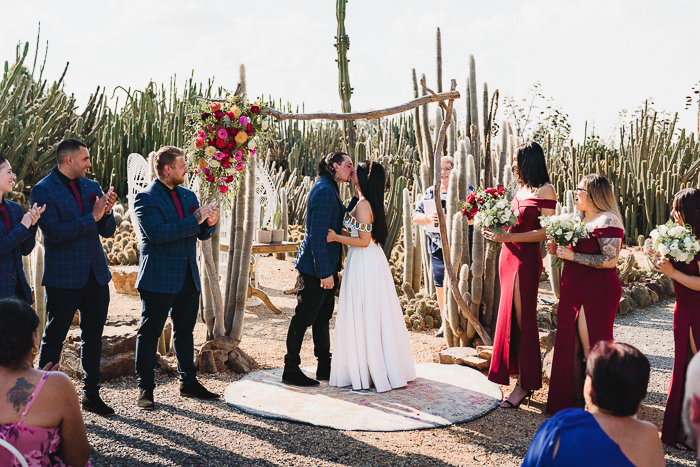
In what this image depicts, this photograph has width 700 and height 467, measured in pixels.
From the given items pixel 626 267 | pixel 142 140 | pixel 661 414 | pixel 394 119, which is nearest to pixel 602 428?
pixel 661 414

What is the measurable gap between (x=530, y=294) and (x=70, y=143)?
3231 mm

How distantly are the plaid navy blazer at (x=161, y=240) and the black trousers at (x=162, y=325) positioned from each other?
0.09 metres

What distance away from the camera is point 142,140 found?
1470cm

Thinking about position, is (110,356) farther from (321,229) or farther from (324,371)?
(321,229)

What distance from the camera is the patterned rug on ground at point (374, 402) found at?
3.84 m

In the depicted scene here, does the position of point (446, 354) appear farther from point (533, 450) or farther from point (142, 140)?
point (142, 140)

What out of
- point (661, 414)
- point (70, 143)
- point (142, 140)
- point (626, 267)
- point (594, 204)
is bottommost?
point (661, 414)

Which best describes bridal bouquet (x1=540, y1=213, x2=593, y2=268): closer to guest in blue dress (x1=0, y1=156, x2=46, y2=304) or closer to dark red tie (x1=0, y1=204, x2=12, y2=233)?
guest in blue dress (x1=0, y1=156, x2=46, y2=304)

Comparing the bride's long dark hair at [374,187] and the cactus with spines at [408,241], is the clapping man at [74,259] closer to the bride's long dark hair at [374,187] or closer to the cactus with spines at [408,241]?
the bride's long dark hair at [374,187]

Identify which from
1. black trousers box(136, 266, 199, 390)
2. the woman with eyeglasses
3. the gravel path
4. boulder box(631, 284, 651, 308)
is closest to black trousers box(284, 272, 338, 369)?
the gravel path

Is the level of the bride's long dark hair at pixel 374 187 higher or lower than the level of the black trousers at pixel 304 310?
higher

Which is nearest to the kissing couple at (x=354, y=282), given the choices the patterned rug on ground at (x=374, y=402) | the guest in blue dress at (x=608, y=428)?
the patterned rug on ground at (x=374, y=402)

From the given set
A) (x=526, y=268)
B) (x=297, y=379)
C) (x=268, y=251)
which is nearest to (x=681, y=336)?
(x=526, y=268)

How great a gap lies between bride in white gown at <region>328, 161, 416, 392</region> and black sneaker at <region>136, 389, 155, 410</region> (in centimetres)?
134
